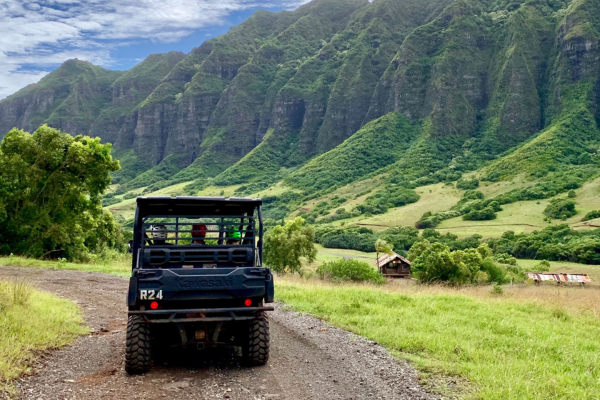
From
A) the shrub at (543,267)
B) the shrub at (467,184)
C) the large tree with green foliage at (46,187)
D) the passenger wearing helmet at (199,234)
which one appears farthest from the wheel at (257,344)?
the shrub at (467,184)

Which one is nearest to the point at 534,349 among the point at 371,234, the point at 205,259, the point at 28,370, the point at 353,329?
the point at 353,329

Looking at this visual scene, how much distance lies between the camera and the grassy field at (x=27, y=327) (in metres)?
7.64

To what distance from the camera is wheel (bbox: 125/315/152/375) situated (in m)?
7.82

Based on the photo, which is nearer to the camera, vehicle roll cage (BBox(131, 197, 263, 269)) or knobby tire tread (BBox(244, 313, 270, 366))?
knobby tire tread (BBox(244, 313, 270, 366))

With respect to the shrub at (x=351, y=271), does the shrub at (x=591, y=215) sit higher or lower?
higher

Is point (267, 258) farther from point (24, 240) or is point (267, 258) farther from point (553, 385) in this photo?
point (553, 385)

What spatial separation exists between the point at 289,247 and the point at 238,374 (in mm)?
49854

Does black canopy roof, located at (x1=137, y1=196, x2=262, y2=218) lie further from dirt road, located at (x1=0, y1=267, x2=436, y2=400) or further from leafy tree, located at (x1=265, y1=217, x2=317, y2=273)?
leafy tree, located at (x1=265, y1=217, x2=317, y2=273)

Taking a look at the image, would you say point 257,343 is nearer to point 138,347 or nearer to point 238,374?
point 238,374

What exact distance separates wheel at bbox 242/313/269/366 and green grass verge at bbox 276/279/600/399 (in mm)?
2678

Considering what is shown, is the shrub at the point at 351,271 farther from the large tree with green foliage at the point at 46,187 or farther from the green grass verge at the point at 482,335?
the green grass verge at the point at 482,335

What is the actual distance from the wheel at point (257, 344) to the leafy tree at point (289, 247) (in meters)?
48.3

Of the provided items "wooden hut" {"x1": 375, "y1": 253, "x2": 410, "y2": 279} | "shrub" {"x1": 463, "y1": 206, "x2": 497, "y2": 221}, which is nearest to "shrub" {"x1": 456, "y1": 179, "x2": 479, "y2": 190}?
"shrub" {"x1": 463, "y1": 206, "x2": 497, "y2": 221}

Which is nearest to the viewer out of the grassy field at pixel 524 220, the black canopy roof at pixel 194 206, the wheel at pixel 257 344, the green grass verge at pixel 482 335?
the green grass verge at pixel 482 335
